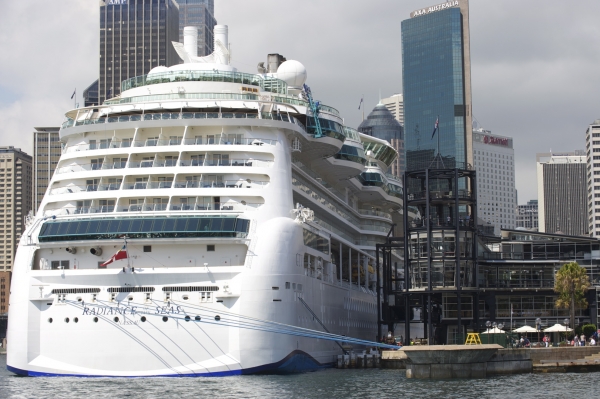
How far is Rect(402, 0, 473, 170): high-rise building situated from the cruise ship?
13576 cm

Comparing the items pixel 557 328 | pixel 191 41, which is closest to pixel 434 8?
pixel 191 41

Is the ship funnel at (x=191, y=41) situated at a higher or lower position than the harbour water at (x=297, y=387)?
higher

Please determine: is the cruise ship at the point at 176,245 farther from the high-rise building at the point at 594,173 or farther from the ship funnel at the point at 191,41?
the high-rise building at the point at 594,173

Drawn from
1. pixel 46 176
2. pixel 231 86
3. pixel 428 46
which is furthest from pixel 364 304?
pixel 428 46

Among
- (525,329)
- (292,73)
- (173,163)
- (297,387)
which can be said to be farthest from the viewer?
(292,73)

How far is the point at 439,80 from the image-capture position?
189375mm

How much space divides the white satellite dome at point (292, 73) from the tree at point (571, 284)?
19.9 meters

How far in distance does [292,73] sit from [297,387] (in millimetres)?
27014

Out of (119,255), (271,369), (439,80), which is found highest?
(439,80)

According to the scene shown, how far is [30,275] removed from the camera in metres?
43.8

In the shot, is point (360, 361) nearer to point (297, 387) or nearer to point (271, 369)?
point (271, 369)

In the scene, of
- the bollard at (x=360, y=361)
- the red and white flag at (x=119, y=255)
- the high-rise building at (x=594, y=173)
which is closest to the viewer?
the red and white flag at (x=119, y=255)

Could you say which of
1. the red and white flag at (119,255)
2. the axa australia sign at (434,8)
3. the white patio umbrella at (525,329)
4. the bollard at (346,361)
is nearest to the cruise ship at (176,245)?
the red and white flag at (119,255)

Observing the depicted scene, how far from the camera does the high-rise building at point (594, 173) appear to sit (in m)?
174
